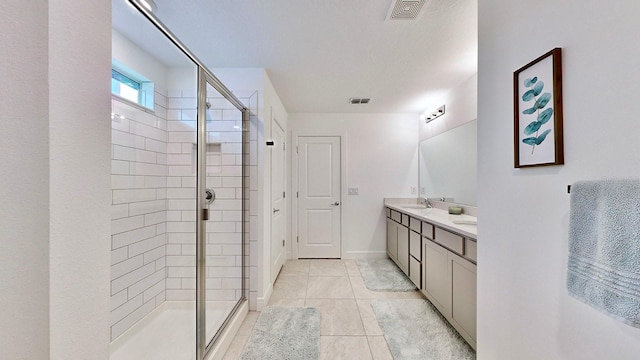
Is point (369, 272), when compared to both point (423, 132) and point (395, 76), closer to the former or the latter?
point (423, 132)

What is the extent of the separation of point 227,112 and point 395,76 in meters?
1.75

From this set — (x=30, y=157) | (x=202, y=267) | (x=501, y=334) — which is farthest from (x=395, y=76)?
(x=30, y=157)

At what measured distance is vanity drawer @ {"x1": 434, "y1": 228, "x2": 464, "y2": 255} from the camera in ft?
6.18

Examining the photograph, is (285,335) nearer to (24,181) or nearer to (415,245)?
(415,245)

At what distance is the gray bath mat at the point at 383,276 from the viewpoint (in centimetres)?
295

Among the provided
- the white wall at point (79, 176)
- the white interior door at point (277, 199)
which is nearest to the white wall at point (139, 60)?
the white interior door at point (277, 199)

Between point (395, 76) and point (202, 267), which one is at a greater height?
point (395, 76)

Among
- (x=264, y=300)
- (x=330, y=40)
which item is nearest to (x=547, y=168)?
(x=330, y=40)

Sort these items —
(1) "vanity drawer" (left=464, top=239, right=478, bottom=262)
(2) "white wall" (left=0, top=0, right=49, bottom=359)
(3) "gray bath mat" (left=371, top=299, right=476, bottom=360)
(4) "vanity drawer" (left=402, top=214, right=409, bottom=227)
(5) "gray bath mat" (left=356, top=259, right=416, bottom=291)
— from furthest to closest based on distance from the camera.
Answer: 1. (4) "vanity drawer" (left=402, top=214, right=409, bottom=227)
2. (5) "gray bath mat" (left=356, top=259, right=416, bottom=291)
3. (3) "gray bath mat" (left=371, top=299, right=476, bottom=360)
4. (1) "vanity drawer" (left=464, top=239, right=478, bottom=262)
5. (2) "white wall" (left=0, top=0, right=49, bottom=359)

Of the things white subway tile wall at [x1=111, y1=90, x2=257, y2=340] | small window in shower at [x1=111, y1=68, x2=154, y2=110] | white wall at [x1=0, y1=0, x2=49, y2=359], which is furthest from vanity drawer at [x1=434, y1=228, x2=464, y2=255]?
small window in shower at [x1=111, y1=68, x2=154, y2=110]

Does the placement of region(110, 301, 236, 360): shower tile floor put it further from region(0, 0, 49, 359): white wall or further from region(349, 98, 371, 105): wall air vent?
region(349, 98, 371, 105): wall air vent

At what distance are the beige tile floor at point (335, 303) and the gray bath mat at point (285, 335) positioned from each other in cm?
6

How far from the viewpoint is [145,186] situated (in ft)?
6.95

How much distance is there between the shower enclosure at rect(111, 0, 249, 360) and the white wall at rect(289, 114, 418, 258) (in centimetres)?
199
